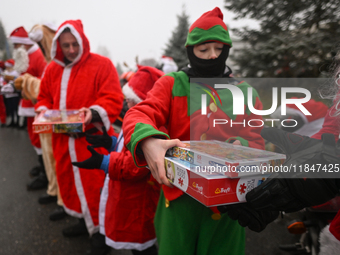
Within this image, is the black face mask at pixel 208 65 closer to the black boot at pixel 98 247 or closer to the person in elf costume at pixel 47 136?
the black boot at pixel 98 247

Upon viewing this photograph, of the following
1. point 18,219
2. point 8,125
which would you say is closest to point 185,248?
point 18,219

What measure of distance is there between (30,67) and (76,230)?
287 cm

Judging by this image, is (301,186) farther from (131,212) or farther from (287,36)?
(287,36)

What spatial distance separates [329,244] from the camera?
1.05 metres

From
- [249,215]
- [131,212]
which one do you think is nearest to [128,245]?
[131,212]

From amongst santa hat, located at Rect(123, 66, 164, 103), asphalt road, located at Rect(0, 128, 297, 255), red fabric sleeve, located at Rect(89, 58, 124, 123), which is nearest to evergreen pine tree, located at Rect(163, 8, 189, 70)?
asphalt road, located at Rect(0, 128, 297, 255)

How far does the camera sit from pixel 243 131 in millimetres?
1475

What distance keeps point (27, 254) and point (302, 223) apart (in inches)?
100

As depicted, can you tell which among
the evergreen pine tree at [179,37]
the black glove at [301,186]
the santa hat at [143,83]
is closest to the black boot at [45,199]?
the santa hat at [143,83]

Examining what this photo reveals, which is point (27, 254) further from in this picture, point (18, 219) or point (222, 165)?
point (222, 165)

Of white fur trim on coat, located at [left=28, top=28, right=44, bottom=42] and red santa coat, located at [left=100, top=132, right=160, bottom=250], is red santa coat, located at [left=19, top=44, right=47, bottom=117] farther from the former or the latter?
red santa coat, located at [left=100, top=132, right=160, bottom=250]

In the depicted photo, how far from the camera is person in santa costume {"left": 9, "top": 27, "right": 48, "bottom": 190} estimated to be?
3.96m

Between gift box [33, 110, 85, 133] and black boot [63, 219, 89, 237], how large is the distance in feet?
4.24

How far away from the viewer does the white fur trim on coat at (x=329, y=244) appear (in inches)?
39.7
